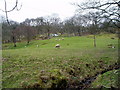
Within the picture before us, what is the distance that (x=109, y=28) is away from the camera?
14.1m

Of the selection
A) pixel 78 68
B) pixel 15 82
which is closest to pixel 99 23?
pixel 78 68

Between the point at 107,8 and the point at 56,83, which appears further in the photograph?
the point at 107,8

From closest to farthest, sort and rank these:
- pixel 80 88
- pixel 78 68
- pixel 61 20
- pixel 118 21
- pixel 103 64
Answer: pixel 80 88 < pixel 78 68 < pixel 103 64 < pixel 118 21 < pixel 61 20

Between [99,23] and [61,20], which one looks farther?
[61,20]

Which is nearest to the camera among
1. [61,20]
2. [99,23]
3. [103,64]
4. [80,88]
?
[80,88]

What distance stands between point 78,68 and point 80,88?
2.48 meters

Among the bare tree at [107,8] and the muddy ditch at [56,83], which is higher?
the bare tree at [107,8]

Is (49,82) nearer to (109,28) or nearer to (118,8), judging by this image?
(118,8)

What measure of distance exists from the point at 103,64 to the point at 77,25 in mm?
53050

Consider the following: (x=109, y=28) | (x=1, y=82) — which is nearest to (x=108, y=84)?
(x=1, y=82)

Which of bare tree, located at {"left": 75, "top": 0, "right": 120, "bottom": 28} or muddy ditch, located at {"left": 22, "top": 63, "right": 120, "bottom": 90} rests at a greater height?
bare tree, located at {"left": 75, "top": 0, "right": 120, "bottom": 28}

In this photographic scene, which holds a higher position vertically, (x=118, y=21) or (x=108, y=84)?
(x=118, y=21)

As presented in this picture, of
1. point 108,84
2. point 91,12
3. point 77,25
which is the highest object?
point 77,25

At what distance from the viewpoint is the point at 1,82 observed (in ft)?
17.8
